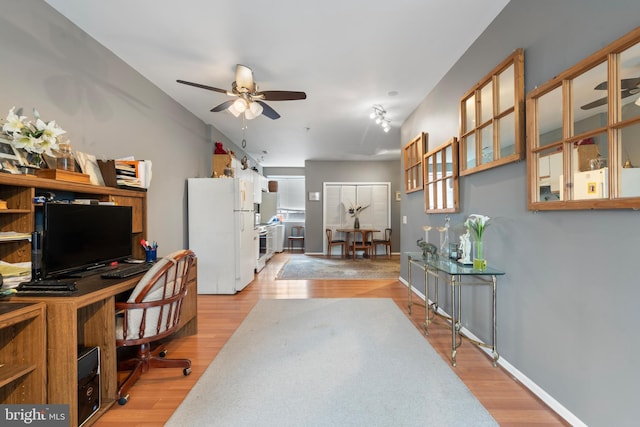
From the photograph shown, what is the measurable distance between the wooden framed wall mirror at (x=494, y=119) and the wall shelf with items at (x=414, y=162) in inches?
42.3

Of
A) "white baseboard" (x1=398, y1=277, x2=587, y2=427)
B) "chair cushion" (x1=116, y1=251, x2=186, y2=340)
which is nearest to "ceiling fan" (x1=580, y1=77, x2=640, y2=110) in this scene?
"white baseboard" (x1=398, y1=277, x2=587, y2=427)

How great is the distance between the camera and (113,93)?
264cm

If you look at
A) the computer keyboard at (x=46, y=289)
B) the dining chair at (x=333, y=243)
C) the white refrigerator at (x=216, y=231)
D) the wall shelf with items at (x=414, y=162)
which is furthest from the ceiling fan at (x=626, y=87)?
the dining chair at (x=333, y=243)

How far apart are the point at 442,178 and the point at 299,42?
2.03 m

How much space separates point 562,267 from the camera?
1.58 meters

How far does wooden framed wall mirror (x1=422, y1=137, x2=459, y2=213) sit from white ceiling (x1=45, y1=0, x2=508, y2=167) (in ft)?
2.79

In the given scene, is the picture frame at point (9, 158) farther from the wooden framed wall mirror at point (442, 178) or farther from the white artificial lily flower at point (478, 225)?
the wooden framed wall mirror at point (442, 178)

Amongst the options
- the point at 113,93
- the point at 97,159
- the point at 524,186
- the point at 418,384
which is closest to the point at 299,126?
the point at 113,93

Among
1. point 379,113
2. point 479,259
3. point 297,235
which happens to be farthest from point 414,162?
point 297,235

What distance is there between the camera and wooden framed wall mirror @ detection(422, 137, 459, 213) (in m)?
2.82

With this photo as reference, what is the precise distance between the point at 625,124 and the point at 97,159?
3.51 meters

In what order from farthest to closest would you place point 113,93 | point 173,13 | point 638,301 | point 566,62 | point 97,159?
point 113,93, point 97,159, point 173,13, point 566,62, point 638,301

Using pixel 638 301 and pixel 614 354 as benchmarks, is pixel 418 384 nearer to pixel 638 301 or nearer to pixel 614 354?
pixel 614 354

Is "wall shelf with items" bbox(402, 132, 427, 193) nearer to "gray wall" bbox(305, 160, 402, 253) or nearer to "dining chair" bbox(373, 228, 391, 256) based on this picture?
"dining chair" bbox(373, 228, 391, 256)
